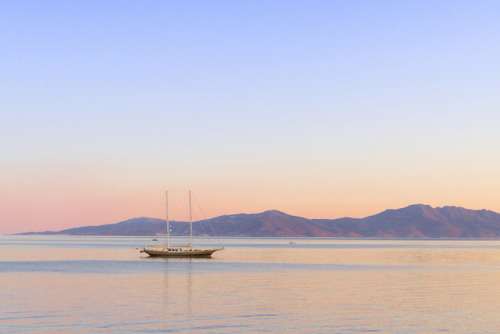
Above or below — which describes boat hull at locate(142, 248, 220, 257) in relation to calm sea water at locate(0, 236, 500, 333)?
above

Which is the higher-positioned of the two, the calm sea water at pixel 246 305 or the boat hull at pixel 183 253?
the boat hull at pixel 183 253

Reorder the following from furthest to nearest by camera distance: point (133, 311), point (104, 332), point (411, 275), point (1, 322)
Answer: point (411, 275), point (133, 311), point (1, 322), point (104, 332)

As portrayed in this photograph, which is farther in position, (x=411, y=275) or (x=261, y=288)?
(x=411, y=275)

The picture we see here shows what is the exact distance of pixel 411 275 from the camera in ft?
293

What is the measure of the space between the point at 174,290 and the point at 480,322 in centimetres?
3102

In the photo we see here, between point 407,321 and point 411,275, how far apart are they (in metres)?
48.0

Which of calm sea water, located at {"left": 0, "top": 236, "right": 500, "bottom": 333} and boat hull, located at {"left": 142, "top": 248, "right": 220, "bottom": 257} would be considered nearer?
calm sea water, located at {"left": 0, "top": 236, "right": 500, "bottom": 333}

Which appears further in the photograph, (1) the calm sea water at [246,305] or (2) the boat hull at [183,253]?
(2) the boat hull at [183,253]

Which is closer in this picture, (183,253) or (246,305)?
(246,305)

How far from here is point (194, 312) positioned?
151 feet

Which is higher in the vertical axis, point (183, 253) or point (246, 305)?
point (183, 253)

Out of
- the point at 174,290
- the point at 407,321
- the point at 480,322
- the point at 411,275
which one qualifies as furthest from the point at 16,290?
the point at 411,275

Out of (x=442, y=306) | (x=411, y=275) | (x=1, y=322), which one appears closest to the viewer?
(x=1, y=322)

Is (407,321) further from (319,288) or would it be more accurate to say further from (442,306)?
(319,288)
